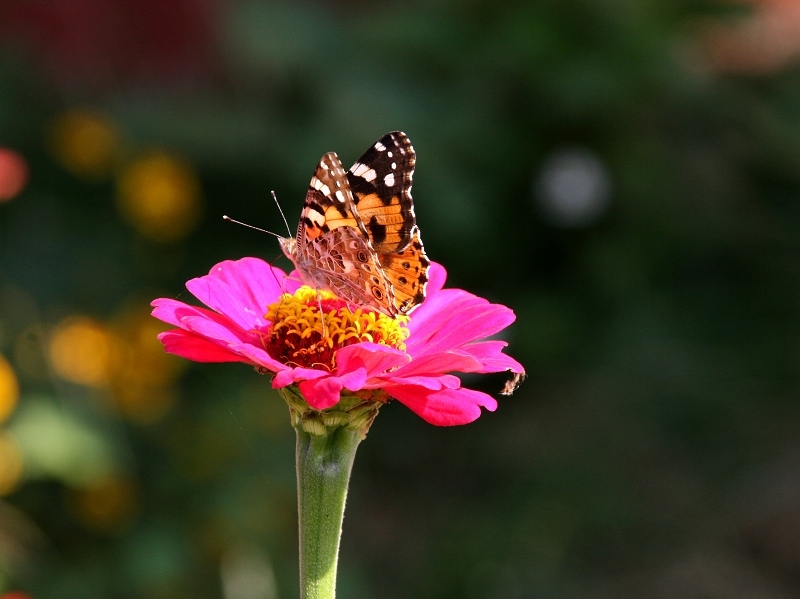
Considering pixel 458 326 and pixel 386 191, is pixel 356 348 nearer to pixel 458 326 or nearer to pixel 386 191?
pixel 458 326

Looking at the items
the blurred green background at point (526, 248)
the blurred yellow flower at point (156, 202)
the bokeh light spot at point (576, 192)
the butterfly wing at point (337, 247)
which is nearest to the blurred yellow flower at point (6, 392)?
the blurred green background at point (526, 248)

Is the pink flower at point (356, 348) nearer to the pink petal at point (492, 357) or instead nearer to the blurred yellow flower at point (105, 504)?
the pink petal at point (492, 357)

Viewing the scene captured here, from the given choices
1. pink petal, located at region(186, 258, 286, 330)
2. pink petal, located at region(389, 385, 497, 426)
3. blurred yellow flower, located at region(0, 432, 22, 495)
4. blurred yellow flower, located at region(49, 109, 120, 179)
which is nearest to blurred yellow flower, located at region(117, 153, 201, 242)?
blurred yellow flower, located at region(49, 109, 120, 179)

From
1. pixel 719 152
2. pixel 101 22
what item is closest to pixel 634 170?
pixel 719 152

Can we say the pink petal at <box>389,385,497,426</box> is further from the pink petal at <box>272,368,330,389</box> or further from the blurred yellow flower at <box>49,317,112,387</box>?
the blurred yellow flower at <box>49,317,112,387</box>

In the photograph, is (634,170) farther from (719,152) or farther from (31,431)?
(31,431)

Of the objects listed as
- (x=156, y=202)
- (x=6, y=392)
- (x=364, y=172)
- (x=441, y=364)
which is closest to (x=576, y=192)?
(x=156, y=202)
